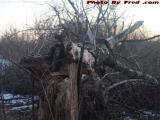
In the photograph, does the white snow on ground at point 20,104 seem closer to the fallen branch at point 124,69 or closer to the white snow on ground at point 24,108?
the white snow on ground at point 24,108

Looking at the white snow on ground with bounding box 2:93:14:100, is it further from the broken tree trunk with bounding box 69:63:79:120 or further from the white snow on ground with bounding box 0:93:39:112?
the broken tree trunk with bounding box 69:63:79:120

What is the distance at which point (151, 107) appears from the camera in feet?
24.4

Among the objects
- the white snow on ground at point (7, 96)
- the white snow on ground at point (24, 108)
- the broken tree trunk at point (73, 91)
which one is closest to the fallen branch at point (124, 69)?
the broken tree trunk at point (73, 91)

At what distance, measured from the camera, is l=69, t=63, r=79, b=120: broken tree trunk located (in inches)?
197

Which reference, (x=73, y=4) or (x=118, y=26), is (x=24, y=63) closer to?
(x=73, y=4)

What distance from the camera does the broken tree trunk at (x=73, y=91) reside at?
5008 millimetres

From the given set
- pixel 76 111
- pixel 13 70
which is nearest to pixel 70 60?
pixel 76 111

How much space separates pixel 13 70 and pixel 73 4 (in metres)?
4.29

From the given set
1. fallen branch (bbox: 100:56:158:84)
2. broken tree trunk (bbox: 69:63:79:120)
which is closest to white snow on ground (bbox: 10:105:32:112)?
fallen branch (bbox: 100:56:158:84)

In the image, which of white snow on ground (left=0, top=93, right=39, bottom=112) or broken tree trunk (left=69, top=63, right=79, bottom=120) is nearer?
broken tree trunk (left=69, top=63, right=79, bottom=120)

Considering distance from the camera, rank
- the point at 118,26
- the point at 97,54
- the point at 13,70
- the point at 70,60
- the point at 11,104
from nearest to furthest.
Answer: the point at 70,60 < the point at 97,54 < the point at 11,104 < the point at 118,26 < the point at 13,70

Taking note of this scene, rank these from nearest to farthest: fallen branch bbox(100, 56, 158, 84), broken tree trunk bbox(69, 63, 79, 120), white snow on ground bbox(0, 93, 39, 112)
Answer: broken tree trunk bbox(69, 63, 79, 120)
fallen branch bbox(100, 56, 158, 84)
white snow on ground bbox(0, 93, 39, 112)

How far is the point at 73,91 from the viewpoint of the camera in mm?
5047

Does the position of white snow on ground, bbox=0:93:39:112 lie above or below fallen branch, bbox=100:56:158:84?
below
